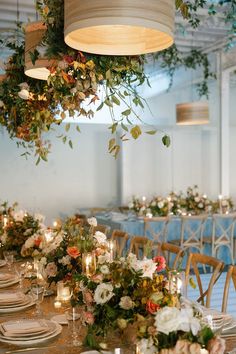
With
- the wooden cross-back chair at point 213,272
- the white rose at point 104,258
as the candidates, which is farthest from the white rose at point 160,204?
the white rose at point 104,258

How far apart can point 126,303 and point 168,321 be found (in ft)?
1.48

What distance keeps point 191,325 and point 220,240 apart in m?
A: 5.98

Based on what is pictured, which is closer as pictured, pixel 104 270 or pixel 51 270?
pixel 104 270

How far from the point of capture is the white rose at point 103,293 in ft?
6.50

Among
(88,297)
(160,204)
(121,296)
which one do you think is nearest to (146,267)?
(121,296)

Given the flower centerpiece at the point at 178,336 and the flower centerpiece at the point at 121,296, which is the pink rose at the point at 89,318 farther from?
the flower centerpiece at the point at 178,336

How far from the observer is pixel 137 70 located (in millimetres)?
2525

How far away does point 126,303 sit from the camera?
6.35 ft

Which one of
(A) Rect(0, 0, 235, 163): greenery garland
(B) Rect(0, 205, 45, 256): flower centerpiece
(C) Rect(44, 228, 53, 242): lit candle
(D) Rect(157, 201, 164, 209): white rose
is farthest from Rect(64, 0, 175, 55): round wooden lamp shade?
(D) Rect(157, 201, 164, 209): white rose

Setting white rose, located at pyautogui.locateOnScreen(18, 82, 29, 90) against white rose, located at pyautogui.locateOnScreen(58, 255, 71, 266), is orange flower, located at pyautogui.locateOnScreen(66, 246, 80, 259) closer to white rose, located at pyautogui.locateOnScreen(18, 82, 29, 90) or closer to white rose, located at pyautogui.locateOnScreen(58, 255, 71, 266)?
white rose, located at pyautogui.locateOnScreen(58, 255, 71, 266)

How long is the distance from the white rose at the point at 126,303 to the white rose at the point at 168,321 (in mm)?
414

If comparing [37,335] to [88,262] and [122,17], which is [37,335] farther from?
[122,17]

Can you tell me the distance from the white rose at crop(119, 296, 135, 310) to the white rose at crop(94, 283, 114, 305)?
0.22 ft

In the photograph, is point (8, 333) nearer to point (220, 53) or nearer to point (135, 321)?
point (135, 321)
